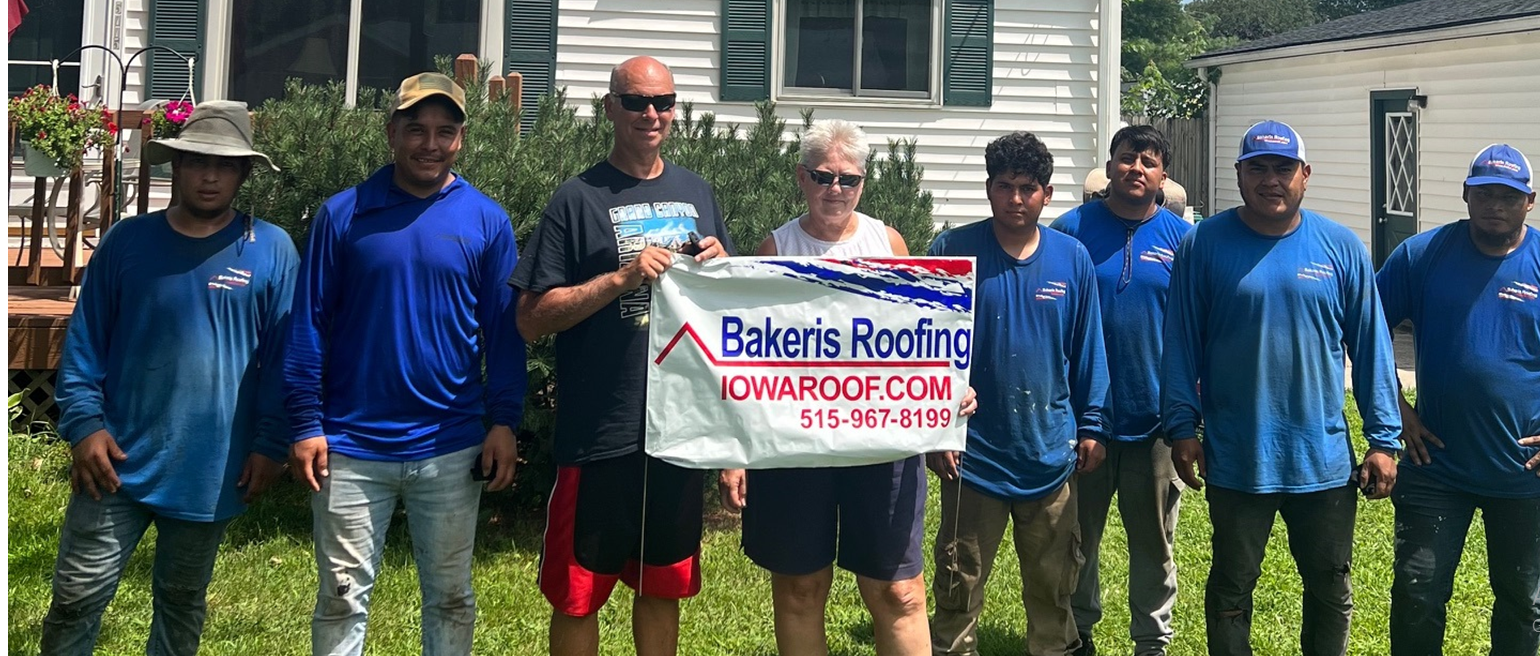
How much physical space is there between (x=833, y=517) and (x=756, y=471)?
0.28m

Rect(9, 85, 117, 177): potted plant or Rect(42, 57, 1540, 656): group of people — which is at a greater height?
Rect(9, 85, 117, 177): potted plant

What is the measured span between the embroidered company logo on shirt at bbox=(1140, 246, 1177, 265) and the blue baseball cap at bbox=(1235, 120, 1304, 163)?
0.60 meters

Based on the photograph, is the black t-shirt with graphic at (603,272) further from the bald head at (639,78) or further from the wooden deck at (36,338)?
the wooden deck at (36,338)

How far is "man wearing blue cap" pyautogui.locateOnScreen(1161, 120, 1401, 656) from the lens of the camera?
412cm

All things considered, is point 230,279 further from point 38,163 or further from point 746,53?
point 746,53

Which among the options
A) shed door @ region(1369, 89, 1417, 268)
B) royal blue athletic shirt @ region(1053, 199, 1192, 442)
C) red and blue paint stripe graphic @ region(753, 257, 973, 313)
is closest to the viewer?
red and blue paint stripe graphic @ region(753, 257, 973, 313)

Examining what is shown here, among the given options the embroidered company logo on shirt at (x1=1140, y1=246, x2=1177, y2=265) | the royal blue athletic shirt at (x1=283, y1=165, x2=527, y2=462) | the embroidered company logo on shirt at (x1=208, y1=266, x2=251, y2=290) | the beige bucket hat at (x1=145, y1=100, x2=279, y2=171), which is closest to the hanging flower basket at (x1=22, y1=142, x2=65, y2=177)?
the beige bucket hat at (x1=145, y1=100, x2=279, y2=171)

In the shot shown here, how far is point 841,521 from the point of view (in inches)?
161

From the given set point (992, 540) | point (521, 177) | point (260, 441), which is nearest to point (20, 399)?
point (521, 177)

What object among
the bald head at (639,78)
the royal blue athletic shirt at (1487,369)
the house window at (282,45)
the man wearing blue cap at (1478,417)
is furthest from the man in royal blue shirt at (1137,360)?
the house window at (282,45)

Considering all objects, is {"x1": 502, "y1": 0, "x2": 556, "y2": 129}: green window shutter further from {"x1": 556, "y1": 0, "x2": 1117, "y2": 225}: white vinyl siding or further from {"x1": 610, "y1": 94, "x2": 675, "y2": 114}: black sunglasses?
{"x1": 610, "y1": 94, "x2": 675, "y2": 114}: black sunglasses

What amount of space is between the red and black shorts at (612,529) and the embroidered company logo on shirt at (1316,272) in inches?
78.5

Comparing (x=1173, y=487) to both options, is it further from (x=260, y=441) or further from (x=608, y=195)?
(x=260, y=441)

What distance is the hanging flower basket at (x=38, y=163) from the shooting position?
304 inches
